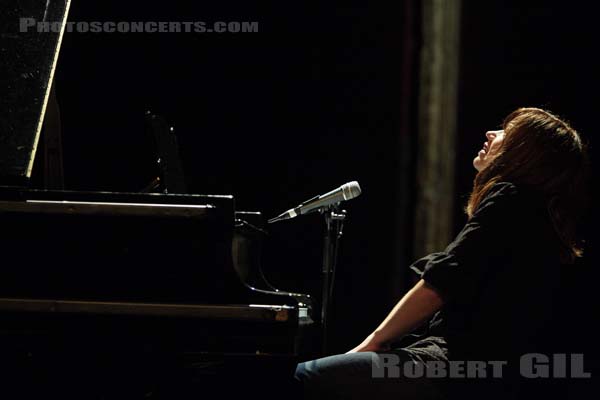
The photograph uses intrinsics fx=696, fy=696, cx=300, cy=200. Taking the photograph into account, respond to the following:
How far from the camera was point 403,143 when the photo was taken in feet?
4.93

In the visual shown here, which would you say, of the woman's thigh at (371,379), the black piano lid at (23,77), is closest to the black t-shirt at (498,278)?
the woman's thigh at (371,379)

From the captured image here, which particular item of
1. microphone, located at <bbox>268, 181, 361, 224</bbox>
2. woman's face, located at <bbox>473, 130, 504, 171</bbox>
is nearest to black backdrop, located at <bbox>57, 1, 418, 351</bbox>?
microphone, located at <bbox>268, 181, 361, 224</bbox>

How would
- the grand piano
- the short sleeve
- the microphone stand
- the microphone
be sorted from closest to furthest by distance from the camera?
the short sleeve, the grand piano, the microphone, the microphone stand

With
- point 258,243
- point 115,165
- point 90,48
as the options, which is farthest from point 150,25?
point 258,243

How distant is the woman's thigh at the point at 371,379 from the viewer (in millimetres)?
1867

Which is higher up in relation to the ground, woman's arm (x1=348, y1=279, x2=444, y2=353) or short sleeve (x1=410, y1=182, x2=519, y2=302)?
short sleeve (x1=410, y1=182, x2=519, y2=302)

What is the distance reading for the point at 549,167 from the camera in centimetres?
199

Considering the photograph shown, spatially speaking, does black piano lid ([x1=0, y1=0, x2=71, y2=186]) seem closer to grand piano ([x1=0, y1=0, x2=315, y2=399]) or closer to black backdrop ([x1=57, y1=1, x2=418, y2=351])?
grand piano ([x1=0, y1=0, x2=315, y2=399])

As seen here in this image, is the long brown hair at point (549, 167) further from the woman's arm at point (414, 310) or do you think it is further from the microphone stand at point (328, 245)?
the microphone stand at point (328, 245)

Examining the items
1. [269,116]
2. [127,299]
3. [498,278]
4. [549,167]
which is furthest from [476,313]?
[269,116]

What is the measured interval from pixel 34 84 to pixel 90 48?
8.15 ft

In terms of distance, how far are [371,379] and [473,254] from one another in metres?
0.43

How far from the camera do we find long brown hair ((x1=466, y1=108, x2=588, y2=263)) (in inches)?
78.0

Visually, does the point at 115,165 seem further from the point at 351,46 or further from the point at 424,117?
the point at 424,117
